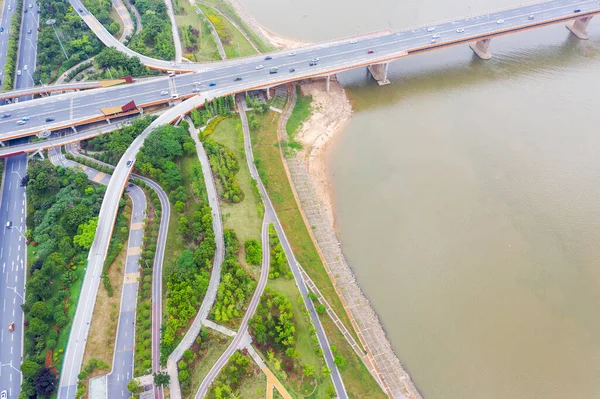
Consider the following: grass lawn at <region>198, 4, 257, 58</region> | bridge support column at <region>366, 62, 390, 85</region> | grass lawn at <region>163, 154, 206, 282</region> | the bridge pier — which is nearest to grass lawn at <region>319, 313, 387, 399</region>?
grass lawn at <region>163, 154, 206, 282</region>

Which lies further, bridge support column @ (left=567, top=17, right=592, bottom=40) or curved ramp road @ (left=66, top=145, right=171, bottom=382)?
bridge support column @ (left=567, top=17, right=592, bottom=40)

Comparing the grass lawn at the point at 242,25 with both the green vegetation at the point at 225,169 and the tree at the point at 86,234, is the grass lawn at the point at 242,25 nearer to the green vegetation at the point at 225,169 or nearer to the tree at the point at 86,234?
the green vegetation at the point at 225,169

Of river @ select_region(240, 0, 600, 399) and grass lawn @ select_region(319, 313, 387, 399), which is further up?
river @ select_region(240, 0, 600, 399)

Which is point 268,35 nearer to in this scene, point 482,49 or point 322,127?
point 322,127

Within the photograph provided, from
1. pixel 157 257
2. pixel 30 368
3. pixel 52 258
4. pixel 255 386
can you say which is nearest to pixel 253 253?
pixel 157 257

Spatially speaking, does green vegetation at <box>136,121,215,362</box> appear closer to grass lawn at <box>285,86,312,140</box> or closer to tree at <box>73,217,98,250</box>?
tree at <box>73,217,98,250</box>

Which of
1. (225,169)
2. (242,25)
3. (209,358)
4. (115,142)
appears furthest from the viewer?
(242,25)

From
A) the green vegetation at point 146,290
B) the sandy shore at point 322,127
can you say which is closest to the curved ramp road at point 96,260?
the green vegetation at point 146,290
